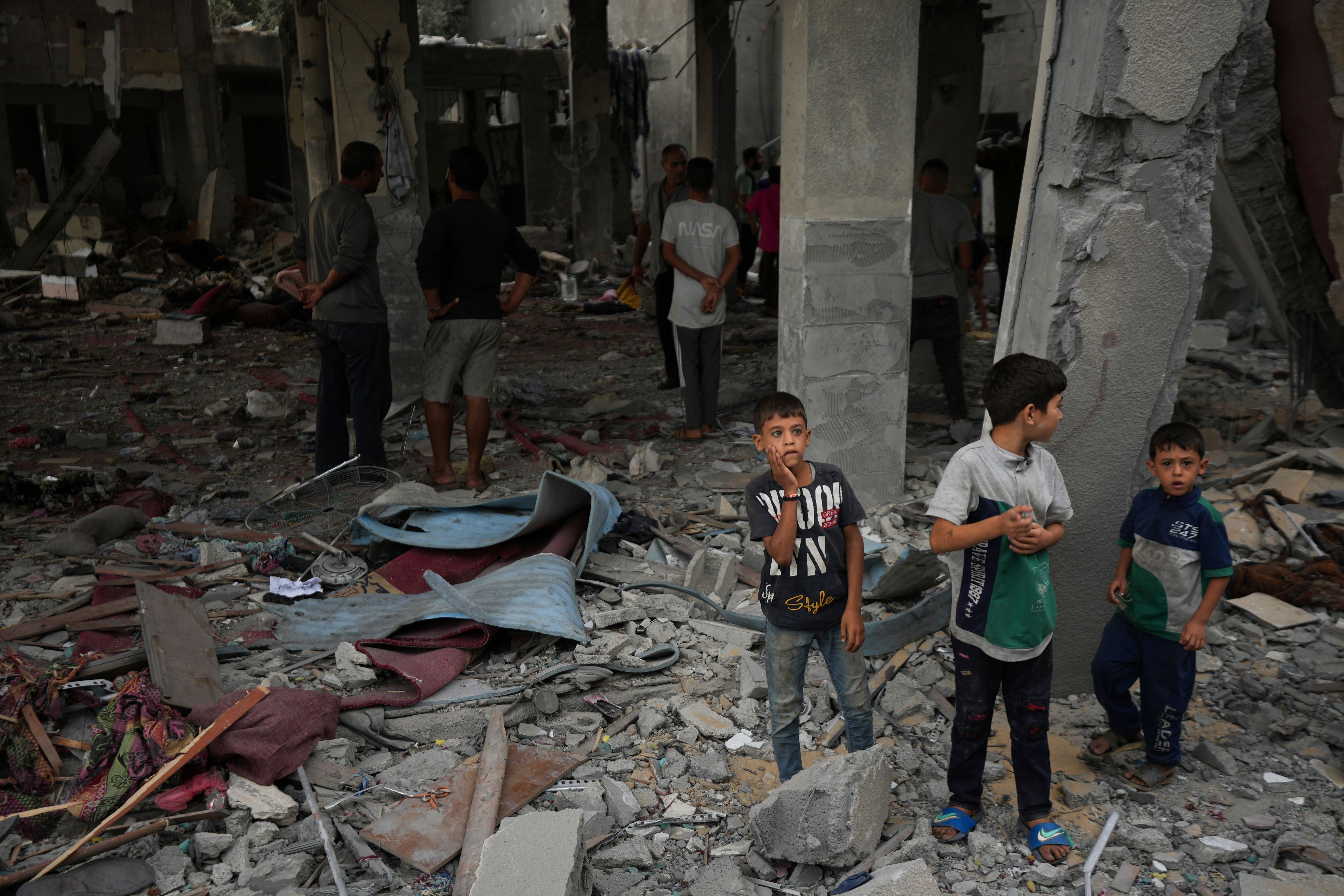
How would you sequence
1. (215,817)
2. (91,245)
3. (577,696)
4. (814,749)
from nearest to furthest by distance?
(215,817) < (814,749) < (577,696) < (91,245)

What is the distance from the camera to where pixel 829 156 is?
18.4 ft

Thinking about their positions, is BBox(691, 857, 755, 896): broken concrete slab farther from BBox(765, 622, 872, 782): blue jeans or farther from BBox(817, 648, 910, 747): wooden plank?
BBox(817, 648, 910, 747): wooden plank

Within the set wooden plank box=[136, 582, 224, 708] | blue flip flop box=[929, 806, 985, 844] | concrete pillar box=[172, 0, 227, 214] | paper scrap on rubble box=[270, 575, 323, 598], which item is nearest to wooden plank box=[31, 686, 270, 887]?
wooden plank box=[136, 582, 224, 708]

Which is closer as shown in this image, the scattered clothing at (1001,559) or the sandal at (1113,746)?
the scattered clothing at (1001,559)

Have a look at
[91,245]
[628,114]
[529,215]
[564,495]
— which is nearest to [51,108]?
[91,245]

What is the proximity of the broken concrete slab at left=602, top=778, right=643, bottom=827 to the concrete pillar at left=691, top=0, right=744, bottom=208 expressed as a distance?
40.4ft

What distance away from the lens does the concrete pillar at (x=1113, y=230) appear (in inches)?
131

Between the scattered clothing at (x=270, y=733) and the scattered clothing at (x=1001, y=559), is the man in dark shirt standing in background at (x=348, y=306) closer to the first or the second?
the scattered clothing at (x=270, y=733)

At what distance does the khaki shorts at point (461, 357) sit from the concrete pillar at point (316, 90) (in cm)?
319

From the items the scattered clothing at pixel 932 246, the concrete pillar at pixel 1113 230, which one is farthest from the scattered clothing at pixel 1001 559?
the scattered clothing at pixel 932 246

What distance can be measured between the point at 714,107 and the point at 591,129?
3516mm

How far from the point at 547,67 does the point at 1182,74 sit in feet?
63.5

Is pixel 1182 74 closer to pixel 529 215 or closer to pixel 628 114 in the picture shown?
pixel 628 114

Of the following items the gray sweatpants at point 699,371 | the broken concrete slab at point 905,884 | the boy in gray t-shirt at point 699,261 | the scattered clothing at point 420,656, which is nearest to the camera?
the broken concrete slab at point 905,884
